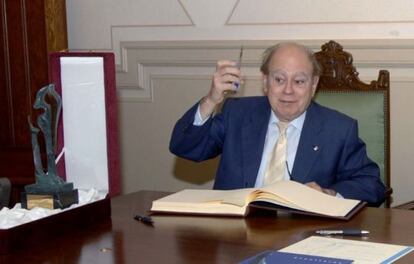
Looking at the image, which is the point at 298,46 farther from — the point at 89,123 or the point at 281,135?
the point at 89,123

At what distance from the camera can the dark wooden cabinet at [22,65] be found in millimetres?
4148

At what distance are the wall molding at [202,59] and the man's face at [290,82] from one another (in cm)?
82

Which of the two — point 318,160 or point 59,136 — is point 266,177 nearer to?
point 318,160

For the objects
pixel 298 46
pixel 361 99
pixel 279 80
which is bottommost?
pixel 361 99

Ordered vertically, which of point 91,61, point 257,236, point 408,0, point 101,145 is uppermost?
point 408,0

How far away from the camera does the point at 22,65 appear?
4219 mm

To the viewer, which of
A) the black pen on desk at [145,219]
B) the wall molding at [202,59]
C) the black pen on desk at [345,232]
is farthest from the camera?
the wall molding at [202,59]

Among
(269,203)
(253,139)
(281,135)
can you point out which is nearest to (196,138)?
(253,139)

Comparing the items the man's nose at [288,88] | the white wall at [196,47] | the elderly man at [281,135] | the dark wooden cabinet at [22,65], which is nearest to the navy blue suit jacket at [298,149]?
the elderly man at [281,135]

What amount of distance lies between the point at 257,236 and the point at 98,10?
267 centimetres

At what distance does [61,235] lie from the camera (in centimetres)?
204

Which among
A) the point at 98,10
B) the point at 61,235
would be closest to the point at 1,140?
the point at 98,10

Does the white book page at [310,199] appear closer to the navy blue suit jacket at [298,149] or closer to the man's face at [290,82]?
the navy blue suit jacket at [298,149]

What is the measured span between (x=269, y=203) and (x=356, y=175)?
0.58 metres
